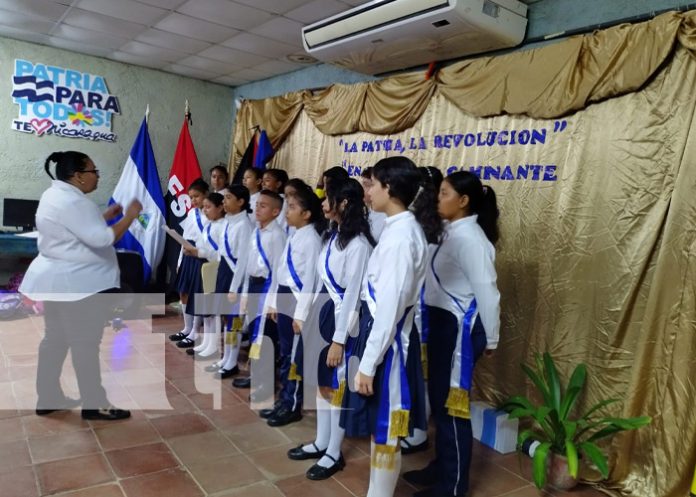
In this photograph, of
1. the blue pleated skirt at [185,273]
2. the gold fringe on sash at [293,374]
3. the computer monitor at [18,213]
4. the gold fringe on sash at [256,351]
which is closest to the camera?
the gold fringe on sash at [293,374]

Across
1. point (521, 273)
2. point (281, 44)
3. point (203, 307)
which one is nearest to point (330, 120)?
point (281, 44)

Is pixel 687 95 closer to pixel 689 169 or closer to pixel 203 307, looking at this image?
pixel 689 169

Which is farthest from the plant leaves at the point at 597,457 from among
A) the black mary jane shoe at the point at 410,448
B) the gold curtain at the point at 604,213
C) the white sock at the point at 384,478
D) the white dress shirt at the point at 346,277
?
the white dress shirt at the point at 346,277

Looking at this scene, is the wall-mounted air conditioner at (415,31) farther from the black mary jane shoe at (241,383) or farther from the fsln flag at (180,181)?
the fsln flag at (180,181)

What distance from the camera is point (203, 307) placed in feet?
12.1

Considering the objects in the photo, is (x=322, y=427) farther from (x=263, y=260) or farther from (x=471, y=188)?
(x=471, y=188)

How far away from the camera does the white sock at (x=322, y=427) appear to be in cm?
232

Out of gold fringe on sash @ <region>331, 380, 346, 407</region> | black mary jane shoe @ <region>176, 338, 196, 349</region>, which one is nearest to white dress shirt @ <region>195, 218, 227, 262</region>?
black mary jane shoe @ <region>176, 338, 196, 349</region>

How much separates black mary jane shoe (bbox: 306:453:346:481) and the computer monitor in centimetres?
403

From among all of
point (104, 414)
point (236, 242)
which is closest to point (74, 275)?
point (104, 414)

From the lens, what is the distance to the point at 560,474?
2240 millimetres

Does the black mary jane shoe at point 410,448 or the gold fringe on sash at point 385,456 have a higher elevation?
the gold fringe on sash at point 385,456

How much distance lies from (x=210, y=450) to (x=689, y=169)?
2424 mm

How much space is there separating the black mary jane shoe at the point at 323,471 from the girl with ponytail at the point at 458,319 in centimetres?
42
